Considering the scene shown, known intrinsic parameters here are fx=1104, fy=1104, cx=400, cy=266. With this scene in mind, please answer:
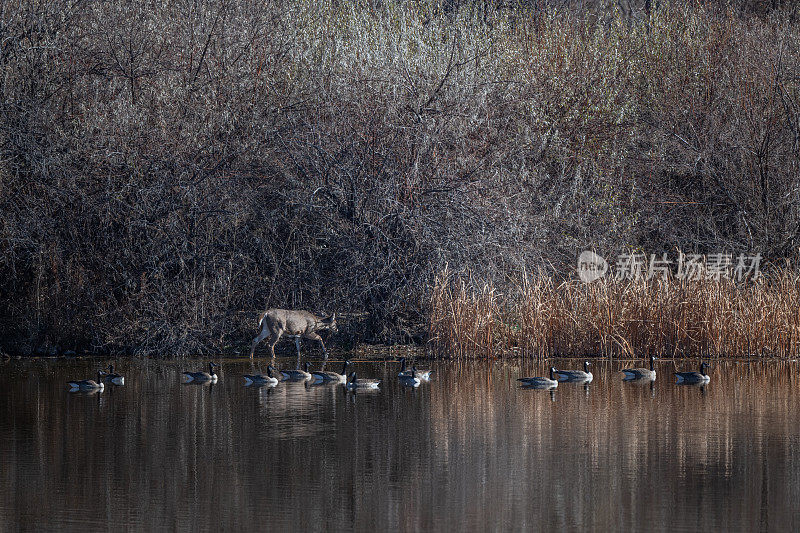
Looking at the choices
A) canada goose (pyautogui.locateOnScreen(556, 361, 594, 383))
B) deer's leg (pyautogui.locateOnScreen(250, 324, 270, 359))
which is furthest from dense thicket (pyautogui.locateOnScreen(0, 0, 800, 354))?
canada goose (pyautogui.locateOnScreen(556, 361, 594, 383))

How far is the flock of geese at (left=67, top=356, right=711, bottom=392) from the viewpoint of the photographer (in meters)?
17.0

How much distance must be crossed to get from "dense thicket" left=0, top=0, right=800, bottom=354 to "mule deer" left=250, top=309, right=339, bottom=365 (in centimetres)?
121

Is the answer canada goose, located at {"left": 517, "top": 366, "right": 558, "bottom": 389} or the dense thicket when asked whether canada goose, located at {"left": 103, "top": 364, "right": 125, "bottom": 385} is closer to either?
the dense thicket

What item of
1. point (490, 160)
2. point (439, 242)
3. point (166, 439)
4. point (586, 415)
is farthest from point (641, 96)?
point (166, 439)

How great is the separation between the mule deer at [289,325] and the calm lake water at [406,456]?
260cm

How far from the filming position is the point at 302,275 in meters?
22.8

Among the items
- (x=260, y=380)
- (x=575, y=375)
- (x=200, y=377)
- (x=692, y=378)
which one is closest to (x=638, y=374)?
(x=692, y=378)

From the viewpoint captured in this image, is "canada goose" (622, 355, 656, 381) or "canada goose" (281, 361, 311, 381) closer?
"canada goose" (622, 355, 656, 381)

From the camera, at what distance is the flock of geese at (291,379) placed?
17102mm

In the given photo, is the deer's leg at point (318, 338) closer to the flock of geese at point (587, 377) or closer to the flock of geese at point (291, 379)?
the flock of geese at point (291, 379)

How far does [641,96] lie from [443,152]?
9.94 meters

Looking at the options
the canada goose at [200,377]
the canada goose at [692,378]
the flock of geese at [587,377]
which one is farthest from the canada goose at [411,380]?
the canada goose at [692,378]

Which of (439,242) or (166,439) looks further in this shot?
(439,242)

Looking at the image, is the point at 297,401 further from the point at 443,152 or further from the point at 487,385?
the point at 443,152
